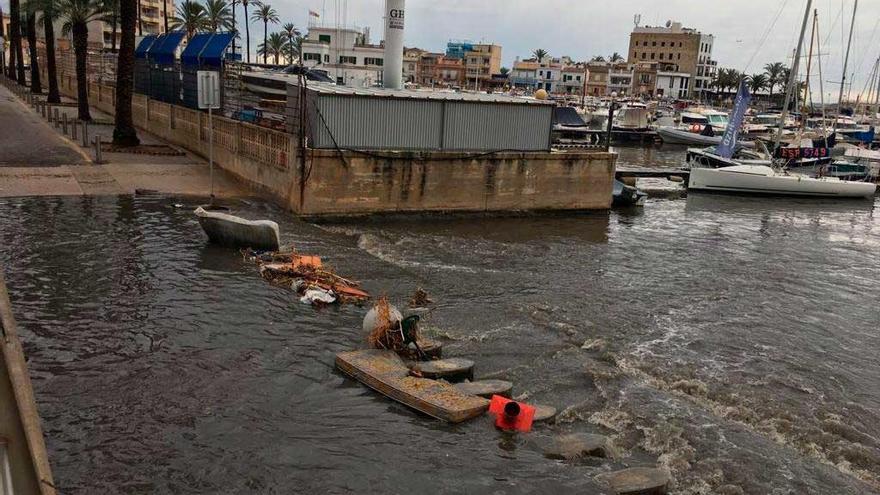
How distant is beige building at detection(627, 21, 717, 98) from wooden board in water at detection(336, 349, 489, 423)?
136m

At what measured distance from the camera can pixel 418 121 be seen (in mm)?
21391

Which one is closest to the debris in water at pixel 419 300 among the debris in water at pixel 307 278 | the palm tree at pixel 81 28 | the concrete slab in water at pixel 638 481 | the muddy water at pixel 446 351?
the muddy water at pixel 446 351

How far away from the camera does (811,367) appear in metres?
11.5

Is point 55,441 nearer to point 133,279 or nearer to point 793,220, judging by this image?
point 133,279

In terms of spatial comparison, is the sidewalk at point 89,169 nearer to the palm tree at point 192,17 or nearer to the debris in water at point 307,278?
the debris in water at point 307,278

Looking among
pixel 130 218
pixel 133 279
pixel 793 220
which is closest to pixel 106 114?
pixel 130 218

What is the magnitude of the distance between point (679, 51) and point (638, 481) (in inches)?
5768

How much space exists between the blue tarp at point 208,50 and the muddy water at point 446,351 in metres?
11.2

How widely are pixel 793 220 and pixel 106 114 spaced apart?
37689mm

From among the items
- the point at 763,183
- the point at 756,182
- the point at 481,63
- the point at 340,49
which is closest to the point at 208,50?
the point at 756,182

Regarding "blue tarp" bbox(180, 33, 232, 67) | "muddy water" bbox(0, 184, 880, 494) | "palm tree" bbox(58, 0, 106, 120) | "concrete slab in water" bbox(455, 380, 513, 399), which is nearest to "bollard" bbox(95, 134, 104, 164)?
"muddy water" bbox(0, 184, 880, 494)

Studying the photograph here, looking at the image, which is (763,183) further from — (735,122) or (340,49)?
(340,49)

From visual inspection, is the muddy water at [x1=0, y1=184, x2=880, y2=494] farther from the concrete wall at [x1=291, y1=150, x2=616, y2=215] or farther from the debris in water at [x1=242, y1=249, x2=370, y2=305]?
the concrete wall at [x1=291, y1=150, x2=616, y2=215]

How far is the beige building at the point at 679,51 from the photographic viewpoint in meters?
138
